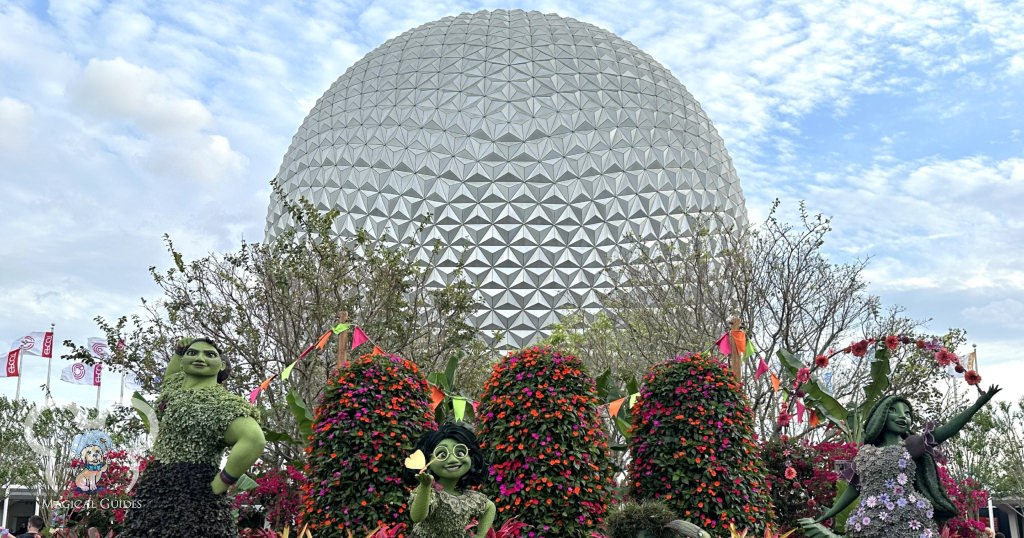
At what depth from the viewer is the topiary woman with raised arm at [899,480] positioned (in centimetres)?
765

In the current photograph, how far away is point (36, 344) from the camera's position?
26578 millimetres

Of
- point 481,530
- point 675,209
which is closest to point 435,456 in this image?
point 481,530

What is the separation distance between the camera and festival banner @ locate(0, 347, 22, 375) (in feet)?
86.2

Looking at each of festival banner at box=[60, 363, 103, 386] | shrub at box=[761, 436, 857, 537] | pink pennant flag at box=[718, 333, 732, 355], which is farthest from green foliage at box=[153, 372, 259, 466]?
festival banner at box=[60, 363, 103, 386]

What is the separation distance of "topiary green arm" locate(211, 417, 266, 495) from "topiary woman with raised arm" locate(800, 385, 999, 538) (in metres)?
5.15

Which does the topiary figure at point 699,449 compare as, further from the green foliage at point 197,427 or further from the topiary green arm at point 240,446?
the green foliage at point 197,427

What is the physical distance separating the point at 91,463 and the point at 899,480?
30.4 feet

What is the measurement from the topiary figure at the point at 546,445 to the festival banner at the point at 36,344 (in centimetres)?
2192

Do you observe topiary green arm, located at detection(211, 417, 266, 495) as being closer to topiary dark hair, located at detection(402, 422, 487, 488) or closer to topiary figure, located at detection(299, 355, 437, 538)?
topiary dark hair, located at detection(402, 422, 487, 488)

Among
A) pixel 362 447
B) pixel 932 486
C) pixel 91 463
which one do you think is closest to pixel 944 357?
pixel 932 486

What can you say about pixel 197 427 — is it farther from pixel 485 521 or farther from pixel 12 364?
pixel 12 364

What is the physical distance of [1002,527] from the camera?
3991 cm

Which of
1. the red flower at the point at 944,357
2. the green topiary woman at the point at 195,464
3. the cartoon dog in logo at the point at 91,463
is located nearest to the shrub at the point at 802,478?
the red flower at the point at 944,357

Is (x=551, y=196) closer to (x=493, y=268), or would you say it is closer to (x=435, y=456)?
(x=493, y=268)
